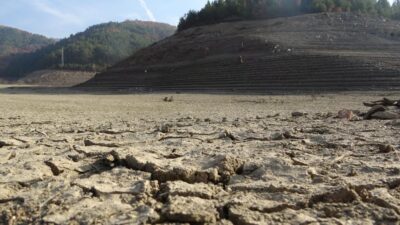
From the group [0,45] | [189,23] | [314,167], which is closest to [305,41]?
[189,23]

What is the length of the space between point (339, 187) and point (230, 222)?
0.82 metres

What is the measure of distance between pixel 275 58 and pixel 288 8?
50.9 ft

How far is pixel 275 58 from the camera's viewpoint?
2797 centimetres

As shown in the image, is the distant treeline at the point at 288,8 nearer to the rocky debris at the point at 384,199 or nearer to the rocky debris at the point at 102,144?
the rocky debris at the point at 102,144

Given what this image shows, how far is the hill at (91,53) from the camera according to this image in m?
68.0

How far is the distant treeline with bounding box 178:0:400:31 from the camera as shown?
41.0 m

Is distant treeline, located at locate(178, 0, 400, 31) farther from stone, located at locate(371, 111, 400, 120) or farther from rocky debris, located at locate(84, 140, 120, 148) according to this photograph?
rocky debris, located at locate(84, 140, 120, 148)

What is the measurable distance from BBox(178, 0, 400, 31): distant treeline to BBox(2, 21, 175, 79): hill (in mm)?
21620

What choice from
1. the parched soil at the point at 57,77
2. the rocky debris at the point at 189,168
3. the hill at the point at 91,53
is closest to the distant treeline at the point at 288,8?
the parched soil at the point at 57,77

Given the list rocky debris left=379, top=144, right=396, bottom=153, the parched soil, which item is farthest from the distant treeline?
rocky debris left=379, top=144, right=396, bottom=153

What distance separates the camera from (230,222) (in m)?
2.73

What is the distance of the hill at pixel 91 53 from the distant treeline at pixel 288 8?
851 inches

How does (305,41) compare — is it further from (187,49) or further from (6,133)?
(6,133)

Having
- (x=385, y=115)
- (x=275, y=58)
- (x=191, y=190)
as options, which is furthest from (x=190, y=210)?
(x=275, y=58)
